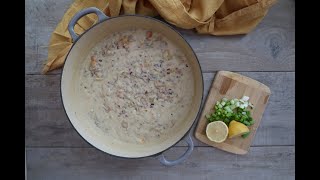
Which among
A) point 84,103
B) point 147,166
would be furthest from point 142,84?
point 147,166

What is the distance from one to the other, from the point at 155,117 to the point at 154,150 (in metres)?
0.11

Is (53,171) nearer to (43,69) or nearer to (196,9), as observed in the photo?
(43,69)

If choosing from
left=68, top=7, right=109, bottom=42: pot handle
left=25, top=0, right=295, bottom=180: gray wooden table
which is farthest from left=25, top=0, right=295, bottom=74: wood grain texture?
left=68, top=7, right=109, bottom=42: pot handle

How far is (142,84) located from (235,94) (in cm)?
33

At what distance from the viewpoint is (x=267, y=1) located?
1414 mm

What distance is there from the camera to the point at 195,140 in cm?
149

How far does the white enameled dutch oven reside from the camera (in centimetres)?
135

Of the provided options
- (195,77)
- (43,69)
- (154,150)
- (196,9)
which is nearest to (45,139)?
(43,69)

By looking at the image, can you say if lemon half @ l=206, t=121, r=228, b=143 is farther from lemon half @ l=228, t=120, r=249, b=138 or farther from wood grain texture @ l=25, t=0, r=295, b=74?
wood grain texture @ l=25, t=0, r=295, b=74

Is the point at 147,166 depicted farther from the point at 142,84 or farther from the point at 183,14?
the point at 183,14

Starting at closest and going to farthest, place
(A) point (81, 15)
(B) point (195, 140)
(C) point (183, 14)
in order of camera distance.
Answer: (A) point (81, 15)
(C) point (183, 14)
(B) point (195, 140)

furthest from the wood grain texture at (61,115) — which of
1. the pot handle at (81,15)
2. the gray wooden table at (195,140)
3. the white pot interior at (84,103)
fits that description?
the pot handle at (81,15)

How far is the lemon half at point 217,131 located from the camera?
56.0 inches


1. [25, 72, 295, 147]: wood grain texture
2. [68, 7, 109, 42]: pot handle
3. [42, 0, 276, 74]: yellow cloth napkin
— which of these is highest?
[68, 7, 109, 42]: pot handle
